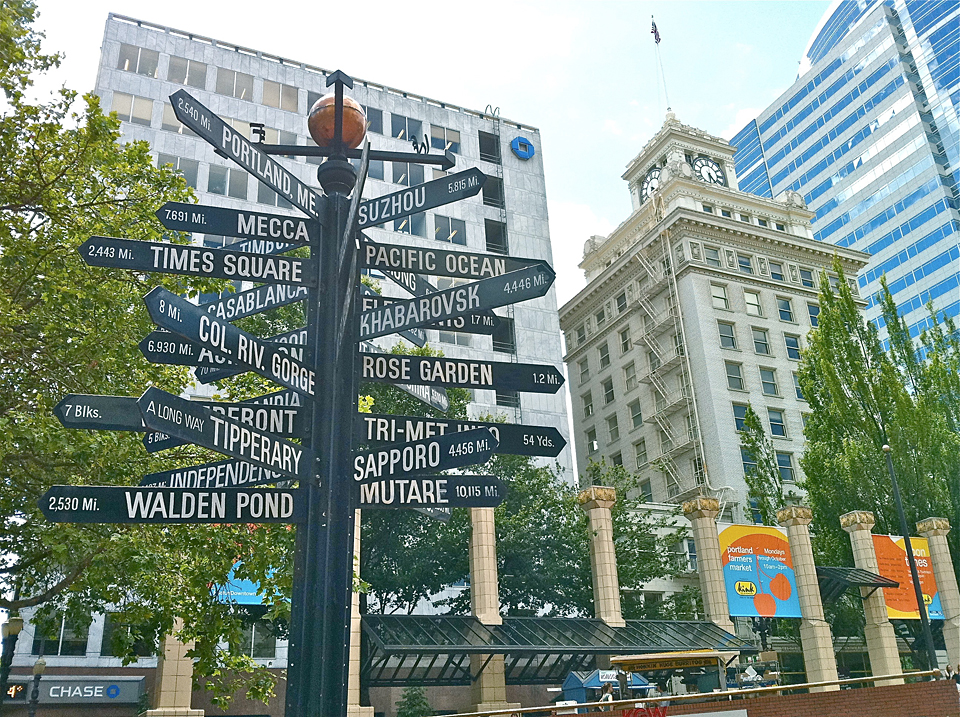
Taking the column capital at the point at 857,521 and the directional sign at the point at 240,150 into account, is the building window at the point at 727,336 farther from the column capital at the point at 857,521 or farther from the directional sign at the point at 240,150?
the directional sign at the point at 240,150

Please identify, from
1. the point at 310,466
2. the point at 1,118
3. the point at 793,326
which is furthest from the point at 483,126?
the point at 310,466

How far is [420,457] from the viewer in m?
5.95

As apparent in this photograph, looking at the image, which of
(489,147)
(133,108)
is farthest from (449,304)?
(489,147)

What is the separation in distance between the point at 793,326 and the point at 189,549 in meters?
55.1

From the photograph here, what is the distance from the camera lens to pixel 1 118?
42.0 ft

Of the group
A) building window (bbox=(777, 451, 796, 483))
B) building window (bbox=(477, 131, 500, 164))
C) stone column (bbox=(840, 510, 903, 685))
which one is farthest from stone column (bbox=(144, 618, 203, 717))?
building window (bbox=(777, 451, 796, 483))

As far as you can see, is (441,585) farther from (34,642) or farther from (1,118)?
(1,118)

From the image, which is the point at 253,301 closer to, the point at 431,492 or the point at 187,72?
the point at 431,492

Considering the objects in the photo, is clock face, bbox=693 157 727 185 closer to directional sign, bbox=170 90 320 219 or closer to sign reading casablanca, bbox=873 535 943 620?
sign reading casablanca, bbox=873 535 943 620

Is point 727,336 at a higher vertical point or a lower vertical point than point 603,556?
higher

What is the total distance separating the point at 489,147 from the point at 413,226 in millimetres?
10592

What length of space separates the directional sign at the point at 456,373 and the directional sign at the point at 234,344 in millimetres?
738

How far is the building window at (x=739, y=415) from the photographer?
180 feet

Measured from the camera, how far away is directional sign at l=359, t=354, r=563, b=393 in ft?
21.9
